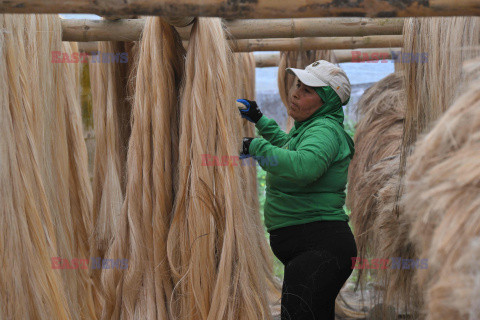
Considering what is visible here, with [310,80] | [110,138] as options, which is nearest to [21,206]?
[110,138]

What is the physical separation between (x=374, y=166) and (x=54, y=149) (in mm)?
1463

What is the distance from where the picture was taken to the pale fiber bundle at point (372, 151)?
9.29 ft

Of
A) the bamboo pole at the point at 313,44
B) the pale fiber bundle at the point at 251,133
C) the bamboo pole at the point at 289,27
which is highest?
the bamboo pole at the point at 289,27

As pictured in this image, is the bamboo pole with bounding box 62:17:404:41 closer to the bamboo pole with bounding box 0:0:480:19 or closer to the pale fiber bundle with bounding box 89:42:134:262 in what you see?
the pale fiber bundle with bounding box 89:42:134:262

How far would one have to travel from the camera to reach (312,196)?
214cm

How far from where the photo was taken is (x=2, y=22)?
171 centimetres

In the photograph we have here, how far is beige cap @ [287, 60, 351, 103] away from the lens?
7.18 feet

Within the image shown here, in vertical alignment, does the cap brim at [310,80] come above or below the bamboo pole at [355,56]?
above

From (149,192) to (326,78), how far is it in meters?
0.85

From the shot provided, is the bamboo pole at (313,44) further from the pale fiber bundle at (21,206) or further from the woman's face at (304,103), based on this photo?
the pale fiber bundle at (21,206)

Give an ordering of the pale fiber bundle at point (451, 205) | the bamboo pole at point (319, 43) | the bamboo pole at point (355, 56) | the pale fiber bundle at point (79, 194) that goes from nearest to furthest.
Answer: the pale fiber bundle at point (451, 205)
the pale fiber bundle at point (79, 194)
the bamboo pole at point (319, 43)
the bamboo pole at point (355, 56)

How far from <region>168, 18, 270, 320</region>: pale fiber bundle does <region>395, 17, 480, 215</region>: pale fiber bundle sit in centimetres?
65

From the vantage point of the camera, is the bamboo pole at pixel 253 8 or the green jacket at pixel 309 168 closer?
the bamboo pole at pixel 253 8

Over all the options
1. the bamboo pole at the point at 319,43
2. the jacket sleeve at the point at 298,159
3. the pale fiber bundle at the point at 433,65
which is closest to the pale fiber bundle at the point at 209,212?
the jacket sleeve at the point at 298,159
